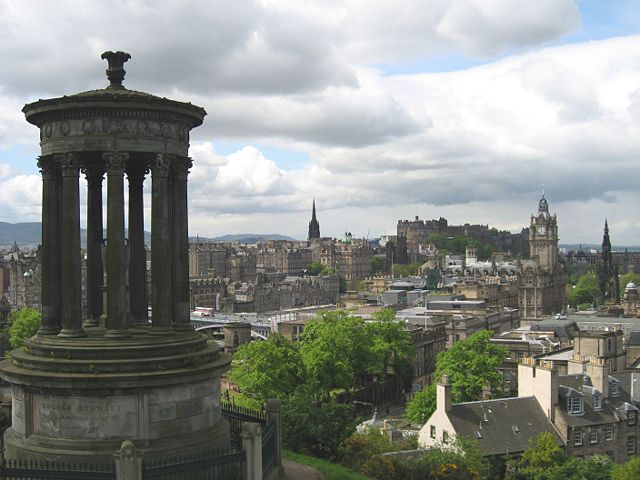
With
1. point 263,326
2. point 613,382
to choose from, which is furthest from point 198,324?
point 613,382

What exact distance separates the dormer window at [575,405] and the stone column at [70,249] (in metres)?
32.9

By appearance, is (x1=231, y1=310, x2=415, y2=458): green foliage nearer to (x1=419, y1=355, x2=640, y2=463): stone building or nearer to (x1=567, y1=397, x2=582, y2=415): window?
(x1=419, y1=355, x2=640, y2=463): stone building

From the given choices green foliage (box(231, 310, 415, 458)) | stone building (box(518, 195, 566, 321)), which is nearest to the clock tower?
stone building (box(518, 195, 566, 321))

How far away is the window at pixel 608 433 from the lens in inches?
1769

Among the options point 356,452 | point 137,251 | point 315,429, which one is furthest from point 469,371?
point 137,251

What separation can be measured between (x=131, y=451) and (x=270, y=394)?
33.3m

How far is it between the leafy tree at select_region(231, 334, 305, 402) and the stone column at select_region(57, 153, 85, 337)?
97.7ft

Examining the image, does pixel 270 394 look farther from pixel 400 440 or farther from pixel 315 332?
pixel 315 332

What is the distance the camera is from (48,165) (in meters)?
19.7

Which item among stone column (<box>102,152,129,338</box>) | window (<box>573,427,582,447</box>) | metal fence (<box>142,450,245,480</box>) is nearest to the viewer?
metal fence (<box>142,450,245,480</box>)

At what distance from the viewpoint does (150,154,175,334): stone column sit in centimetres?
1912

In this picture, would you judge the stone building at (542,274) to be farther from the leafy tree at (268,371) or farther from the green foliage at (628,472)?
the green foliage at (628,472)

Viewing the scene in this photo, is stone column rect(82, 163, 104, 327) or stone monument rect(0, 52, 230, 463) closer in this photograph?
stone monument rect(0, 52, 230, 463)

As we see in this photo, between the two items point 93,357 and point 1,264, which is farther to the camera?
point 1,264
